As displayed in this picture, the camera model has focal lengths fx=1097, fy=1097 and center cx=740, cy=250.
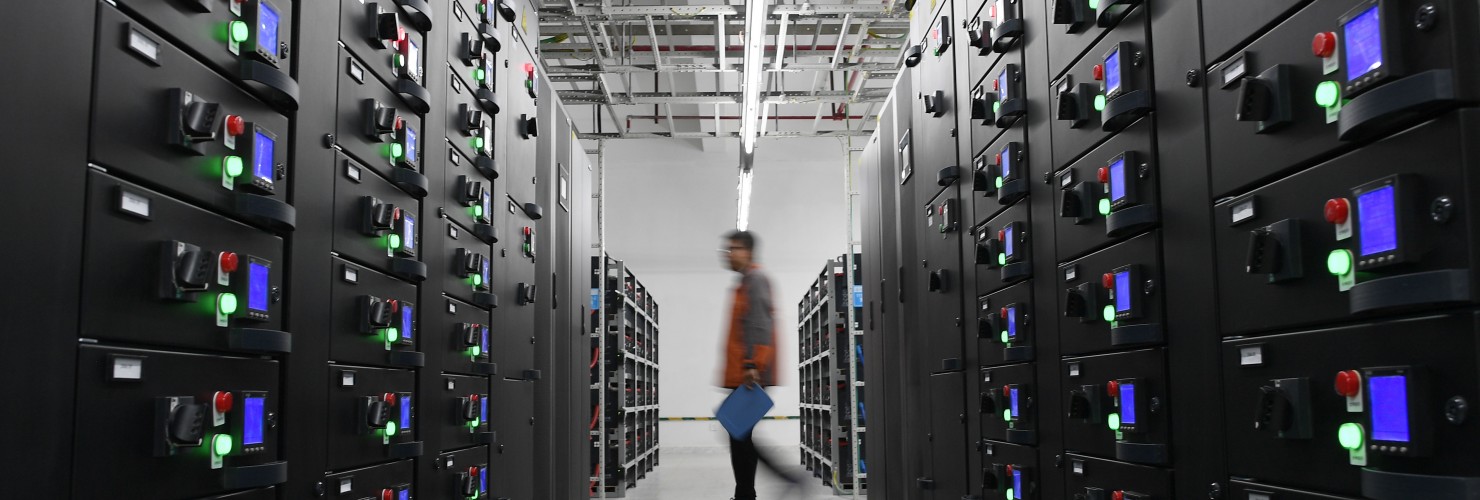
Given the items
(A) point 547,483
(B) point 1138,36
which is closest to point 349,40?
(B) point 1138,36

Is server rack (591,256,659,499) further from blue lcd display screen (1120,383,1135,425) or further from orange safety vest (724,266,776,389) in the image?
blue lcd display screen (1120,383,1135,425)

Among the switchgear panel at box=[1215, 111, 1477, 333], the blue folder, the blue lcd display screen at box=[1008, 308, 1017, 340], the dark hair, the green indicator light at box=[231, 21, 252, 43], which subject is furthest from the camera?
the dark hair

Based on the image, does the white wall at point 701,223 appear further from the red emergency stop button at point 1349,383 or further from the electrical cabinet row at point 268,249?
the red emergency stop button at point 1349,383

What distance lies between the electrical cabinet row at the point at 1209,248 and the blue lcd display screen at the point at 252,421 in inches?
83.3

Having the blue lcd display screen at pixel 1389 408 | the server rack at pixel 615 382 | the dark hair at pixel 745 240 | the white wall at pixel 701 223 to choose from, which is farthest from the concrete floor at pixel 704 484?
the blue lcd display screen at pixel 1389 408

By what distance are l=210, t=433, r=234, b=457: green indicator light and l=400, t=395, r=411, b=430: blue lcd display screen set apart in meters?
1.25

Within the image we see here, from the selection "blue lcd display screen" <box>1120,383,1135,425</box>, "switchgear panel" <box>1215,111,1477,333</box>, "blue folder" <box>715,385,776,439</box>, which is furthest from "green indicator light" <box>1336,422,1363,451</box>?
"blue folder" <box>715,385,776,439</box>

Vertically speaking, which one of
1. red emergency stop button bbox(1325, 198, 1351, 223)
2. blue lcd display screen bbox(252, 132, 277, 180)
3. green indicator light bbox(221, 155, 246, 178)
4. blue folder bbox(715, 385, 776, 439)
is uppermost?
blue lcd display screen bbox(252, 132, 277, 180)

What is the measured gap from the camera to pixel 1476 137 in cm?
165

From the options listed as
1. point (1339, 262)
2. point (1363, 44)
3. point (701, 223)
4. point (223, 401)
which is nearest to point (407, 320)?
point (223, 401)

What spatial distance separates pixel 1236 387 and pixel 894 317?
385 cm

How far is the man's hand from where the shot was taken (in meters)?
5.07

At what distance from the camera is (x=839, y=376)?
9.62 meters

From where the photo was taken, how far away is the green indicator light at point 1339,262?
6.27ft
